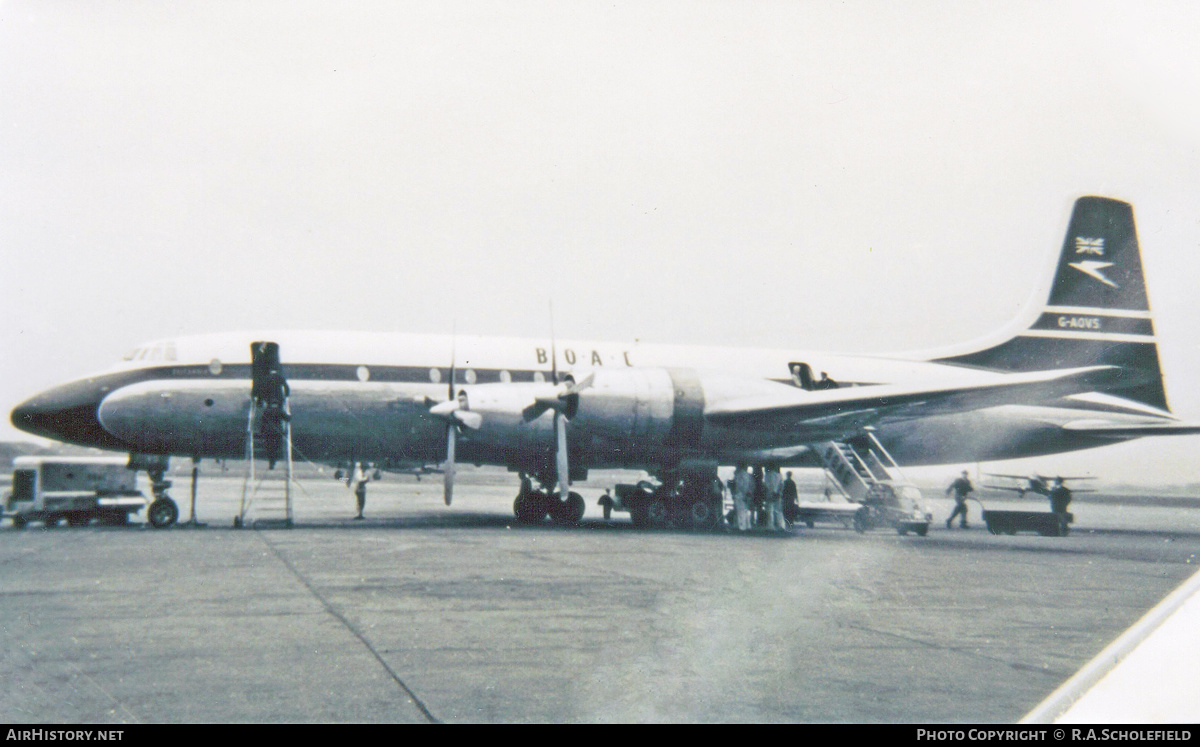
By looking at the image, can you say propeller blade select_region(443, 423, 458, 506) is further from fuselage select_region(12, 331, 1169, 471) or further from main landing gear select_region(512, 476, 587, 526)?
main landing gear select_region(512, 476, 587, 526)

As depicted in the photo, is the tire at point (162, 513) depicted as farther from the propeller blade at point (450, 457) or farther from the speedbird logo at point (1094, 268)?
the speedbird logo at point (1094, 268)

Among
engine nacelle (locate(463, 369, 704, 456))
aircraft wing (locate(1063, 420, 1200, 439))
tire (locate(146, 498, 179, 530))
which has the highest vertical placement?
engine nacelle (locate(463, 369, 704, 456))

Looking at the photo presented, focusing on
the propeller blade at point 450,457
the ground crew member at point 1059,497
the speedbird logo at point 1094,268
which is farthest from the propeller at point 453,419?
the speedbird logo at point 1094,268

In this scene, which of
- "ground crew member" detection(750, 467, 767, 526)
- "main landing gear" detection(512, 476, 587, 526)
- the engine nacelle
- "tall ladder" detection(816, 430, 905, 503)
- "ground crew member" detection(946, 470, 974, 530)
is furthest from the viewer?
"ground crew member" detection(946, 470, 974, 530)

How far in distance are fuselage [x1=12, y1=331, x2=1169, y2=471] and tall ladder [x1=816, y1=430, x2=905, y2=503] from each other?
0.46 m

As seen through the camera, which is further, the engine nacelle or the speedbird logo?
the speedbird logo

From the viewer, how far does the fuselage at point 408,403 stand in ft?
51.3

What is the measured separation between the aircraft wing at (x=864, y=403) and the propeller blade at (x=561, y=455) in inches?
116

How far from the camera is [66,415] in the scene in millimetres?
15242

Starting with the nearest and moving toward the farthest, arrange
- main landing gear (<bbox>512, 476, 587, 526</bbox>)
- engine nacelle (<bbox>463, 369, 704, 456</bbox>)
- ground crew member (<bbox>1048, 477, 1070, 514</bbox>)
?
engine nacelle (<bbox>463, 369, 704, 456</bbox>) → main landing gear (<bbox>512, 476, 587, 526</bbox>) → ground crew member (<bbox>1048, 477, 1070, 514</bbox>)

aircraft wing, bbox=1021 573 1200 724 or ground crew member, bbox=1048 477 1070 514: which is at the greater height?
aircraft wing, bbox=1021 573 1200 724

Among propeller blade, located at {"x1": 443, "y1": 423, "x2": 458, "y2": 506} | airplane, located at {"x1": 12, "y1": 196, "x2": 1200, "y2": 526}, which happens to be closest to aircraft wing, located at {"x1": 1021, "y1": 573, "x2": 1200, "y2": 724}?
airplane, located at {"x1": 12, "y1": 196, "x2": 1200, "y2": 526}

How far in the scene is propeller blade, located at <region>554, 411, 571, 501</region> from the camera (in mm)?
15815
